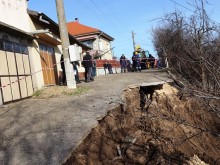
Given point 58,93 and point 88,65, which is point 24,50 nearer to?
point 58,93

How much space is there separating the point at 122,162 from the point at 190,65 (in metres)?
4.20

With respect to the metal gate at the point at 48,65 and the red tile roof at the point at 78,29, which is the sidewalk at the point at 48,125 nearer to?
the metal gate at the point at 48,65

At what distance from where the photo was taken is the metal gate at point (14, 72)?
504 inches

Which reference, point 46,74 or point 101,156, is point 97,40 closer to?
point 46,74

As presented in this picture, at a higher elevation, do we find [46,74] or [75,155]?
[46,74]

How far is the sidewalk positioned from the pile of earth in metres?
0.29

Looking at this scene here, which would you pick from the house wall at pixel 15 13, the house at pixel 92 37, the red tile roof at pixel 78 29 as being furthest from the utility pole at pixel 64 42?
the red tile roof at pixel 78 29

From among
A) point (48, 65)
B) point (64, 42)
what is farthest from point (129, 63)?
point (64, 42)

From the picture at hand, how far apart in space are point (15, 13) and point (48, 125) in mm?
7226

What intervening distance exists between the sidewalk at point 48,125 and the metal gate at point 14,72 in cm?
54

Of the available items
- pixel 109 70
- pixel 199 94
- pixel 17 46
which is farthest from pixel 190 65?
pixel 109 70

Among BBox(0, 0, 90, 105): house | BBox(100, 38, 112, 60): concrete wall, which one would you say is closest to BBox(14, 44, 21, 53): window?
BBox(0, 0, 90, 105): house

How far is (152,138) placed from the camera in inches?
443

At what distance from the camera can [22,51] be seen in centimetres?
1502
